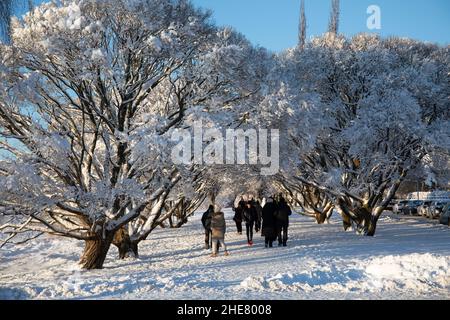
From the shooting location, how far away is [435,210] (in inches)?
1411

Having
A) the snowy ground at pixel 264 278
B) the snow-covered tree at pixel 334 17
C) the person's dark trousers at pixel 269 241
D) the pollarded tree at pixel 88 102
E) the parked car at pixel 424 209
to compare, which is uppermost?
the snow-covered tree at pixel 334 17

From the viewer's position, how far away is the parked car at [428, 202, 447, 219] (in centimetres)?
3550

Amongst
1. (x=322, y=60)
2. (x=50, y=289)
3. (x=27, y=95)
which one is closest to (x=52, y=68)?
(x=27, y=95)

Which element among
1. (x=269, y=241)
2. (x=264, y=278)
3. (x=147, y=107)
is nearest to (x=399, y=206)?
(x=269, y=241)

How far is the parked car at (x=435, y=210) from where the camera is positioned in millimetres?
35500

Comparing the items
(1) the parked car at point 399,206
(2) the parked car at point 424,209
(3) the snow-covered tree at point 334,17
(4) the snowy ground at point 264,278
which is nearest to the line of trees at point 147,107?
(4) the snowy ground at point 264,278

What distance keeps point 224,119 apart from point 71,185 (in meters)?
4.85

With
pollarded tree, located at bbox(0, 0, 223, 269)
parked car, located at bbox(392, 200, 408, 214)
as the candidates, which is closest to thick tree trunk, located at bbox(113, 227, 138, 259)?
pollarded tree, located at bbox(0, 0, 223, 269)

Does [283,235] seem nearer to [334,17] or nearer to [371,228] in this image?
[371,228]

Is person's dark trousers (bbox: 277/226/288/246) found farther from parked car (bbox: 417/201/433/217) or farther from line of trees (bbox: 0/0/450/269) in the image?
parked car (bbox: 417/201/433/217)

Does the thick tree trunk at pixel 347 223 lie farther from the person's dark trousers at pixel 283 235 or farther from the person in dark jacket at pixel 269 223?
the person in dark jacket at pixel 269 223

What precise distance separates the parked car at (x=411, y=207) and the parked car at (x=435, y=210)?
256 inches

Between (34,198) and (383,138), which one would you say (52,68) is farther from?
(383,138)

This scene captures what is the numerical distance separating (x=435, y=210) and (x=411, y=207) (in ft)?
27.5
